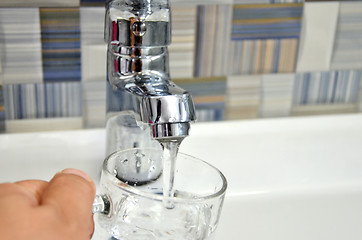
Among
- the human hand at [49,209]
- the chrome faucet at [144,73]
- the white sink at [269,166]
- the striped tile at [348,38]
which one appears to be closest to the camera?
the human hand at [49,209]

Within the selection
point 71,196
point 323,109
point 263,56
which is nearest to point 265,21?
point 263,56

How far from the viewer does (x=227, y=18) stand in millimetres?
503

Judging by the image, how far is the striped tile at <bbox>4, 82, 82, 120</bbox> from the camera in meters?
0.47

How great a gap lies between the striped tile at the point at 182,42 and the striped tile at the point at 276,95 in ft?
0.31

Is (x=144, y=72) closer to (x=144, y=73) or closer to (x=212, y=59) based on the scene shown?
(x=144, y=73)

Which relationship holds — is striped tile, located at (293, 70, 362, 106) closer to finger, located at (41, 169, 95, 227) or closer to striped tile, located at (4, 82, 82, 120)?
striped tile, located at (4, 82, 82, 120)

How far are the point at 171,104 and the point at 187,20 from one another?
0.20m

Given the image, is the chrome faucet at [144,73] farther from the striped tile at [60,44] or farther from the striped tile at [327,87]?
the striped tile at [327,87]

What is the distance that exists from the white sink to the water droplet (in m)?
0.17

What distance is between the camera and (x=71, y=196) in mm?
227

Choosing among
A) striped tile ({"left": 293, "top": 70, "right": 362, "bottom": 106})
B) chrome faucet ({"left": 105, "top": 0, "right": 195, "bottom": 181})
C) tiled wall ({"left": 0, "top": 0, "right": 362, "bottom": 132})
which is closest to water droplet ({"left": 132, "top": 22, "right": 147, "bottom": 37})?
chrome faucet ({"left": 105, "top": 0, "right": 195, "bottom": 181})

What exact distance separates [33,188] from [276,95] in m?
0.38

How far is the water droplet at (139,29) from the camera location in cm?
35

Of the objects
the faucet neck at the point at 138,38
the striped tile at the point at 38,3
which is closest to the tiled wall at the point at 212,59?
the striped tile at the point at 38,3
